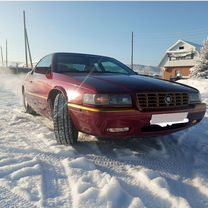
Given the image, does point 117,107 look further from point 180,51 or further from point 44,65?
point 180,51

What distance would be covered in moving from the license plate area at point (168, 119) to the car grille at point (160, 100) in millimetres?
105

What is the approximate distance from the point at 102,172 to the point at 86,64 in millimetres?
2221

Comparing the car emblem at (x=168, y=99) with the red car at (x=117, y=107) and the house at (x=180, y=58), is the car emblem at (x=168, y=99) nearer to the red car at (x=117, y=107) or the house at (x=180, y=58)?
the red car at (x=117, y=107)

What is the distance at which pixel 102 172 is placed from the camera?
2.86 meters

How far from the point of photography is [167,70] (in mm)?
43188

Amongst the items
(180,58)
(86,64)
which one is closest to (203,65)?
(180,58)

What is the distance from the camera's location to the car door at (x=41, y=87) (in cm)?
420

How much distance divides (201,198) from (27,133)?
2818mm

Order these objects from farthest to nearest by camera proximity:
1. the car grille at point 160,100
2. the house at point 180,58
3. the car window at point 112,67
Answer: the house at point 180,58 → the car window at point 112,67 → the car grille at point 160,100

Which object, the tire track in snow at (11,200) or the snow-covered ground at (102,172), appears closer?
the tire track in snow at (11,200)

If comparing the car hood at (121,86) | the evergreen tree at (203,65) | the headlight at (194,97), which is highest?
the car hood at (121,86)

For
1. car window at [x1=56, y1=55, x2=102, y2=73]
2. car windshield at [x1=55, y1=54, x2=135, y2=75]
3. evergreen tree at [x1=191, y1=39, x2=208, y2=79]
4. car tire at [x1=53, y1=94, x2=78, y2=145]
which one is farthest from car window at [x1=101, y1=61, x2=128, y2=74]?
evergreen tree at [x1=191, y1=39, x2=208, y2=79]

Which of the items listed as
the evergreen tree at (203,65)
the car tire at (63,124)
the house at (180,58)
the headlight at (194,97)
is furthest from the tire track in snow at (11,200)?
the house at (180,58)

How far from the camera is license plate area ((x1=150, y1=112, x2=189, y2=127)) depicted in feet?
10.3
